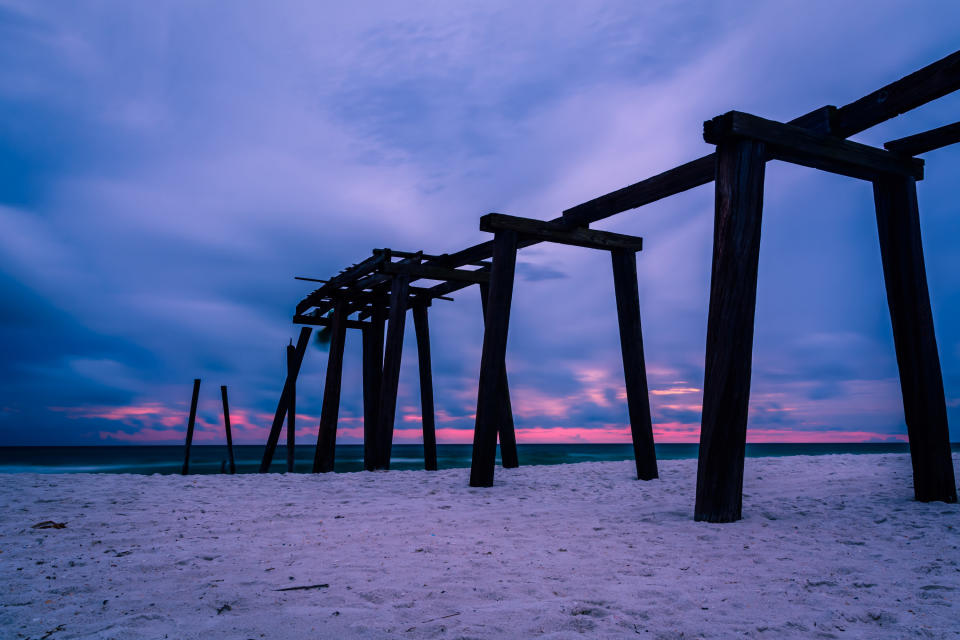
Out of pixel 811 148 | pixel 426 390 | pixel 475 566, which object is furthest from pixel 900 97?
pixel 426 390

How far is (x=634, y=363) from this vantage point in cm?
905

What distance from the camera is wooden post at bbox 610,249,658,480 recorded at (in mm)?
9055

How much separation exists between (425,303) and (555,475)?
178 inches

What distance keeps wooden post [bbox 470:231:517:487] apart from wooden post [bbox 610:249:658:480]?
187 centimetres

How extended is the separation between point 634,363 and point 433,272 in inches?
163

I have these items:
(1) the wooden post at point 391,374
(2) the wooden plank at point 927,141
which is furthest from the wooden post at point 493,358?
(2) the wooden plank at point 927,141

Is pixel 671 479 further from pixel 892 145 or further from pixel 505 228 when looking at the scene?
pixel 892 145

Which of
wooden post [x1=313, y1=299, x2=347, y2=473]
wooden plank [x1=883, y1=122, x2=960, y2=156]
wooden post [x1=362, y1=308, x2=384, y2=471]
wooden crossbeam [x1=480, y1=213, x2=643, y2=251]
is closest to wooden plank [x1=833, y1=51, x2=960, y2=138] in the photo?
wooden plank [x1=883, y1=122, x2=960, y2=156]

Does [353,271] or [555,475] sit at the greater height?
[353,271]

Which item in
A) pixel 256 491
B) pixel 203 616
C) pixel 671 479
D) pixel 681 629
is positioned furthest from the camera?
pixel 671 479

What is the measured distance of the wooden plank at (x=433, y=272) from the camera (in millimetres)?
10891

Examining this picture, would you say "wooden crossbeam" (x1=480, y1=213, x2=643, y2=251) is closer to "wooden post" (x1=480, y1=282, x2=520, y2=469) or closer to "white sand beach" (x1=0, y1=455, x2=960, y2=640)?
"wooden post" (x1=480, y1=282, x2=520, y2=469)

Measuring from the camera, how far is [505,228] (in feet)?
28.1

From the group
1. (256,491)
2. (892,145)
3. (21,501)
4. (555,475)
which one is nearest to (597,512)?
(555,475)
